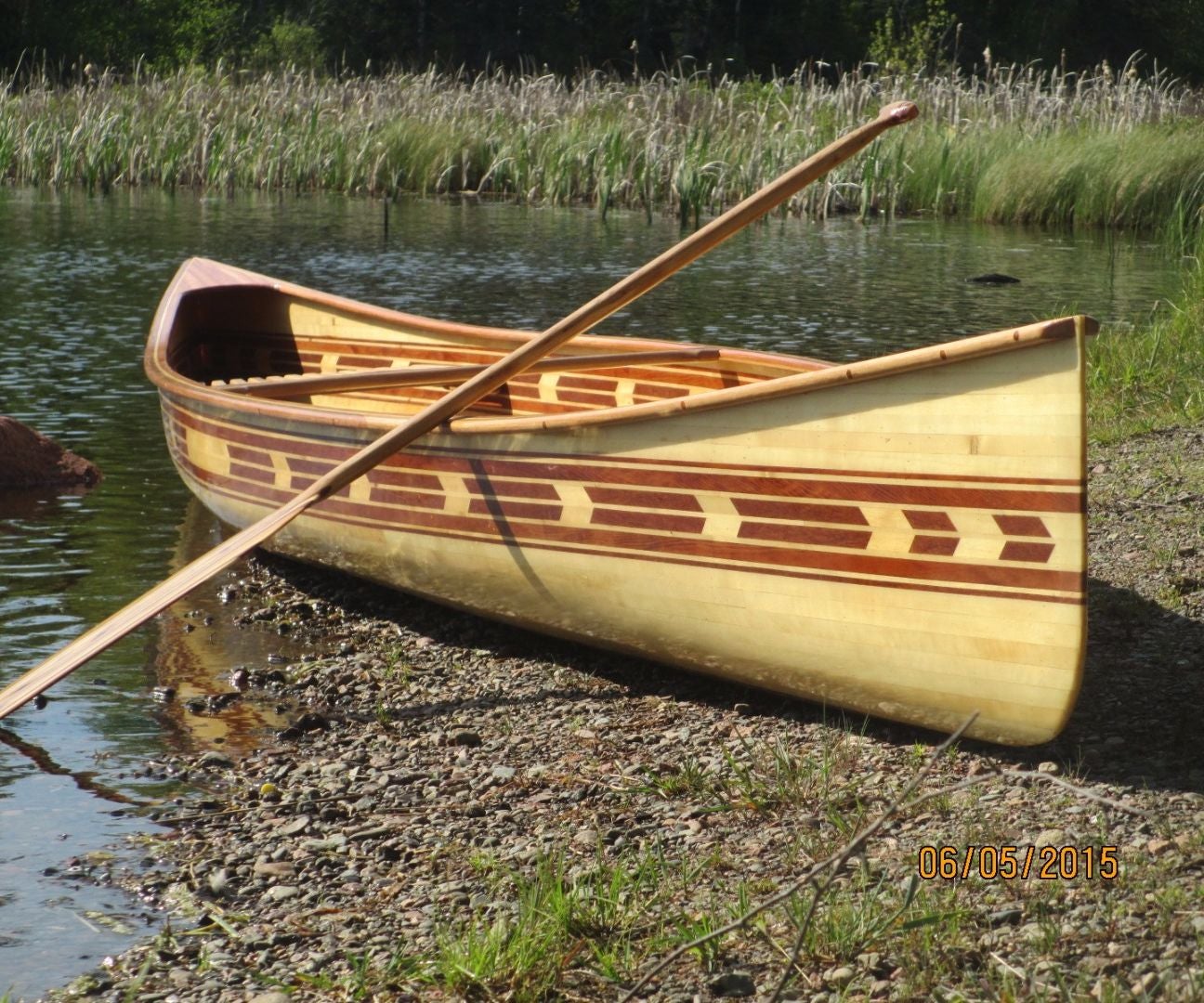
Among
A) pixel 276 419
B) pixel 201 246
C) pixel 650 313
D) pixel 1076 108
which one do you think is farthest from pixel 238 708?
pixel 1076 108

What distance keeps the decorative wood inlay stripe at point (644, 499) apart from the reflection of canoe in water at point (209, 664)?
1.10 m

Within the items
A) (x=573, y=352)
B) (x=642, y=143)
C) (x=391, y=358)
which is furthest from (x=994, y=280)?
(x=573, y=352)

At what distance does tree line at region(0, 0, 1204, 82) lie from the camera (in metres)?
35.8

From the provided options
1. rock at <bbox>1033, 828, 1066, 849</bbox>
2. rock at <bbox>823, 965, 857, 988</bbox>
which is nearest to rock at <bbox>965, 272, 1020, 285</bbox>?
rock at <bbox>1033, 828, 1066, 849</bbox>

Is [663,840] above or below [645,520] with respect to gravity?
below

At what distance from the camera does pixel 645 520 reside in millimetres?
4207

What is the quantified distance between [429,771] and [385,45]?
115 feet

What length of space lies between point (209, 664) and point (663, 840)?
6.74ft

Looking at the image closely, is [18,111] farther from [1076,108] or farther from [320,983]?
[320,983]

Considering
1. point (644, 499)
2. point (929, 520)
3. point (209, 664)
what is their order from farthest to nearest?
1. point (209, 664)
2. point (644, 499)
3. point (929, 520)

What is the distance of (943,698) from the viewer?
3.73 meters

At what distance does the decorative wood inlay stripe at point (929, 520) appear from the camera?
3.61 m
